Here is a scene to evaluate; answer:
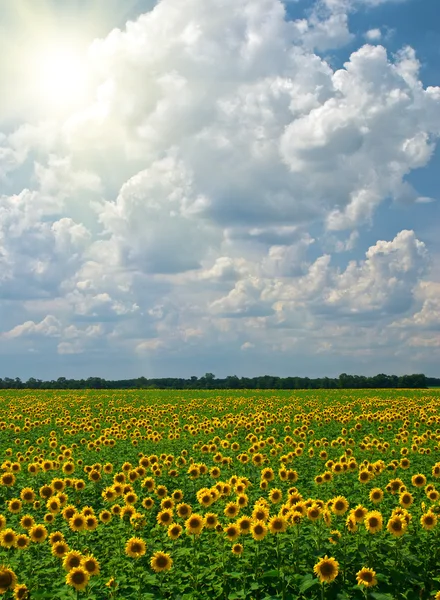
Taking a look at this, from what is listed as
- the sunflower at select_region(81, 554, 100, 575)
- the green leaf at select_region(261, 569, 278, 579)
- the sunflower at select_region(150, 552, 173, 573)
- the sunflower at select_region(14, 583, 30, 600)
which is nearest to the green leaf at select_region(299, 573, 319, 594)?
the green leaf at select_region(261, 569, 278, 579)

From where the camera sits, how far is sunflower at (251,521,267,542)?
374 inches

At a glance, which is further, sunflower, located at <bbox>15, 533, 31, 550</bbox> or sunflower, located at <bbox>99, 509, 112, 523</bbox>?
sunflower, located at <bbox>99, 509, 112, 523</bbox>

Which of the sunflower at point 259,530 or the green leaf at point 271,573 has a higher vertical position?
the sunflower at point 259,530

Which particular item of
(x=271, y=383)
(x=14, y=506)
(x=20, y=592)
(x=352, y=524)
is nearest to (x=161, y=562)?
(x=20, y=592)

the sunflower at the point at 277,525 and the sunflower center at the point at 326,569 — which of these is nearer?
the sunflower center at the point at 326,569

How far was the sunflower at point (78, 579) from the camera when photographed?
27.0ft

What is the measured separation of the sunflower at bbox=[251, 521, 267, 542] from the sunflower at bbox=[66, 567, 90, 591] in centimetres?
277

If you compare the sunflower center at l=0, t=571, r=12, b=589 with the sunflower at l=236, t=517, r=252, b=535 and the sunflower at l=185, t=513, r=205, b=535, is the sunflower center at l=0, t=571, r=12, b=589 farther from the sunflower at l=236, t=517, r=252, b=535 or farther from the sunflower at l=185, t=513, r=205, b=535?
the sunflower at l=236, t=517, r=252, b=535

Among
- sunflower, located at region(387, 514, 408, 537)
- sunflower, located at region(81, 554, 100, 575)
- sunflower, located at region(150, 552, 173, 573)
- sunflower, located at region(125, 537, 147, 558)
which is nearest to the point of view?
sunflower, located at region(81, 554, 100, 575)

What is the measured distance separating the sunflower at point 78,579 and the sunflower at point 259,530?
2770 millimetres

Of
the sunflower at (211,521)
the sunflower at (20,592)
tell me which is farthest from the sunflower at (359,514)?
the sunflower at (20,592)

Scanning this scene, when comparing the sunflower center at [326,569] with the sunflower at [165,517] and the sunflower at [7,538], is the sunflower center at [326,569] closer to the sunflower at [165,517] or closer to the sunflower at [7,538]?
the sunflower at [165,517]

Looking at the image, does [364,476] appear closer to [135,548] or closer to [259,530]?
[259,530]

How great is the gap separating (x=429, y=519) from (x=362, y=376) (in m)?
102
